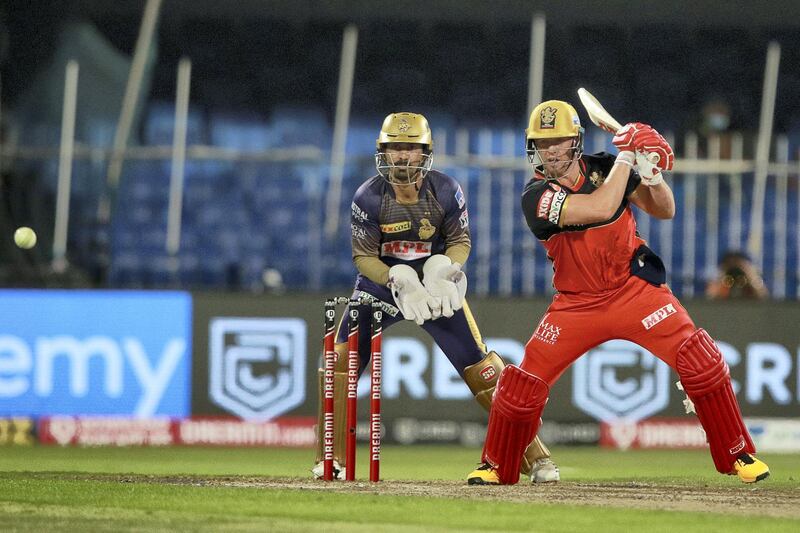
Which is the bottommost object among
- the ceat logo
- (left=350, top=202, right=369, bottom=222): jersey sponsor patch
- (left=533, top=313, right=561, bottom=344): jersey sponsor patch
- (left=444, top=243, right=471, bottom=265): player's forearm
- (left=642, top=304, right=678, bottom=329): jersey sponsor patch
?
the ceat logo

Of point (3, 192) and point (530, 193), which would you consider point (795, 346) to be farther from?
point (3, 192)

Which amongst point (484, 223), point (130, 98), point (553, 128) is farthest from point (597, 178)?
point (130, 98)

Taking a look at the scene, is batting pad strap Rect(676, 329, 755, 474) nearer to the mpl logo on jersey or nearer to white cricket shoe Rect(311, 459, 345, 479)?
white cricket shoe Rect(311, 459, 345, 479)

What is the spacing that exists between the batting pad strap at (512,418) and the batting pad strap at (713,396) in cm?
74

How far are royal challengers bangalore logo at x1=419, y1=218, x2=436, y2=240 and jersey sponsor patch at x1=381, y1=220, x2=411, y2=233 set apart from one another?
0.22ft

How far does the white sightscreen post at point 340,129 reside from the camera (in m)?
14.6

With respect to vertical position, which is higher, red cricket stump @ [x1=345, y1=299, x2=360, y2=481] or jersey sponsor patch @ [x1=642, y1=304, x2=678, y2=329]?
jersey sponsor patch @ [x1=642, y1=304, x2=678, y2=329]

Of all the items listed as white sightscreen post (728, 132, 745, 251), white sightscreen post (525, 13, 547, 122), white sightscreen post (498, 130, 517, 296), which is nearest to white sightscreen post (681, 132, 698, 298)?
white sightscreen post (728, 132, 745, 251)

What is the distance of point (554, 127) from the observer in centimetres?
753

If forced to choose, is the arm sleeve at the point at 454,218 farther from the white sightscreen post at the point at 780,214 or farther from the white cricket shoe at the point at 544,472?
the white sightscreen post at the point at 780,214

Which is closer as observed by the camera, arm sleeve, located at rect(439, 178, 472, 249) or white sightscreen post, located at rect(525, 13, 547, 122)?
arm sleeve, located at rect(439, 178, 472, 249)

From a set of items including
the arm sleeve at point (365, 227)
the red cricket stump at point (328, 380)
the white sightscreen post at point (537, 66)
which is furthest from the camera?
the white sightscreen post at point (537, 66)

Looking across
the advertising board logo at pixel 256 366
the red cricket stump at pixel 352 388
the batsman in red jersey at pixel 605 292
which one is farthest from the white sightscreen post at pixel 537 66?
the red cricket stump at pixel 352 388

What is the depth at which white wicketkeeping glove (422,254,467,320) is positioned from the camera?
304 inches
